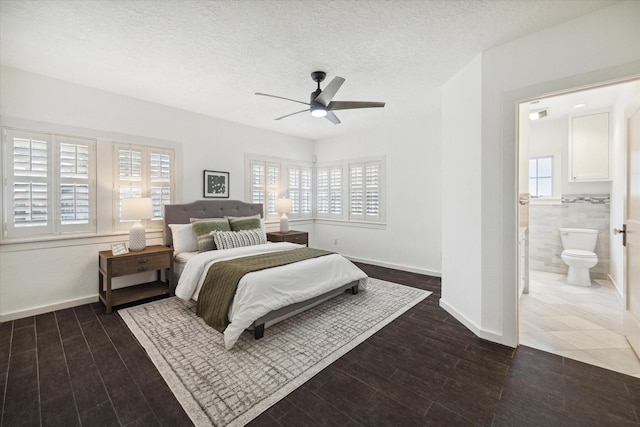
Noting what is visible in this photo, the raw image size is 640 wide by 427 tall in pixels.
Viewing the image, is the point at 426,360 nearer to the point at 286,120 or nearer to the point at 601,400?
the point at 601,400

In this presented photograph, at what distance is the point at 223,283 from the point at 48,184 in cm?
253

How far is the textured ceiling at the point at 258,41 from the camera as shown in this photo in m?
2.02

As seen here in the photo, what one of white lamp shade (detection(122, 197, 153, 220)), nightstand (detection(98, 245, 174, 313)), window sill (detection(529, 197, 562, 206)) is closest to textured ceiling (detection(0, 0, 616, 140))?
white lamp shade (detection(122, 197, 153, 220))

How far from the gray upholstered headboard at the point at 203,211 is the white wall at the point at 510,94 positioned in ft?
12.1

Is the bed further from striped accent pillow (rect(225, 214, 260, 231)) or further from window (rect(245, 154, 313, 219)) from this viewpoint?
window (rect(245, 154, 313, 219))

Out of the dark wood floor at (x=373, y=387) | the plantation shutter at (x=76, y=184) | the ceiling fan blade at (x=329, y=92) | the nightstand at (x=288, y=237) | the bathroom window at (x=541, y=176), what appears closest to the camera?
the dark wood floor at (x=373, y=387)

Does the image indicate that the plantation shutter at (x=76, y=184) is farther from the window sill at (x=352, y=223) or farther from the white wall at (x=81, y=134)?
the window sill at (x=352, y=223)

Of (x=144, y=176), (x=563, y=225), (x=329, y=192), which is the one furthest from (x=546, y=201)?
(x=144, y=176)

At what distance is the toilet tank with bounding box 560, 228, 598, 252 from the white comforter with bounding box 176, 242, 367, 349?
3.52 metres

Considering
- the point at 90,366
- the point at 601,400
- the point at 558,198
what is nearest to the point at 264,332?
the point at 90,366

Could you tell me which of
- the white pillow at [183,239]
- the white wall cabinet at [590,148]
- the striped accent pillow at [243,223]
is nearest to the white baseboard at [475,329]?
the striped accent pillow at [243,223]

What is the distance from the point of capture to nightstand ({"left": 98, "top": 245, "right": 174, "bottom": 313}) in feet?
10.3

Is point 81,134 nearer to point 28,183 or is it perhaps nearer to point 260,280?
point 28,183

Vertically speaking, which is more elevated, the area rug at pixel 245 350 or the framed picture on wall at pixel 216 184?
the framed picture on wall at pixel 216 184
